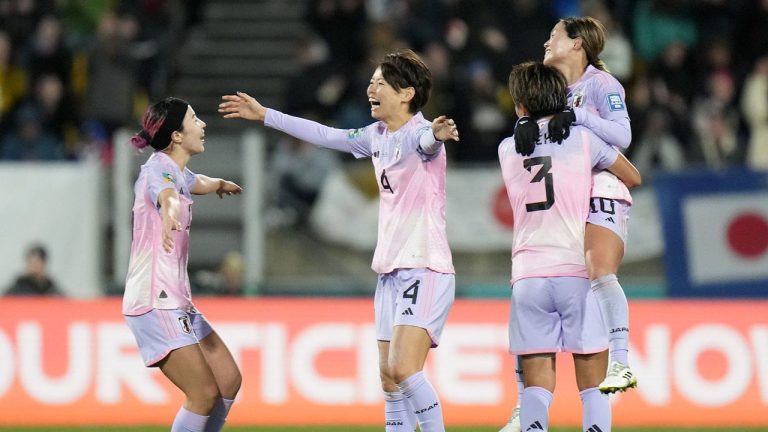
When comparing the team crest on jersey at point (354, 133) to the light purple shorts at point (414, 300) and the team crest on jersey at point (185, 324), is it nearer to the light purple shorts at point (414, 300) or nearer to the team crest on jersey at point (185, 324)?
the light purple shorts at point (414, 300)

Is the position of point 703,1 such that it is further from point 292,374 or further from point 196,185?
point 196,185

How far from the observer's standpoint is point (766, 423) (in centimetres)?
1220

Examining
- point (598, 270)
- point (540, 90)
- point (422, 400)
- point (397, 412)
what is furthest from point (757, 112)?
point (422, 400)

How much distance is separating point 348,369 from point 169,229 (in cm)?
498

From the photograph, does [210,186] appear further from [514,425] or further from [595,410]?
[595,410]

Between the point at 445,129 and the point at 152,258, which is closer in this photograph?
the point at 445,129

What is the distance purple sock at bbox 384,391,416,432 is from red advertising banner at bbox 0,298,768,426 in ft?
13.0

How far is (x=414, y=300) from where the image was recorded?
26.8ft

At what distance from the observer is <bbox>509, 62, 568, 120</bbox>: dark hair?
7.96 metres

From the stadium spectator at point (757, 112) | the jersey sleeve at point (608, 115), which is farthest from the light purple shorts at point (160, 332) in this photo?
the stadium spectator at point (757, 112)

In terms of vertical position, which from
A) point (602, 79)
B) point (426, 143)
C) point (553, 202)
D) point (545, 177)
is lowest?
→ point (553, 202)

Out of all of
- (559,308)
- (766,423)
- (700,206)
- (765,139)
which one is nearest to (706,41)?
(765,139)

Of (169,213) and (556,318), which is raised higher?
(169,213)

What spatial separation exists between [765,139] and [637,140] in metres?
1.29
